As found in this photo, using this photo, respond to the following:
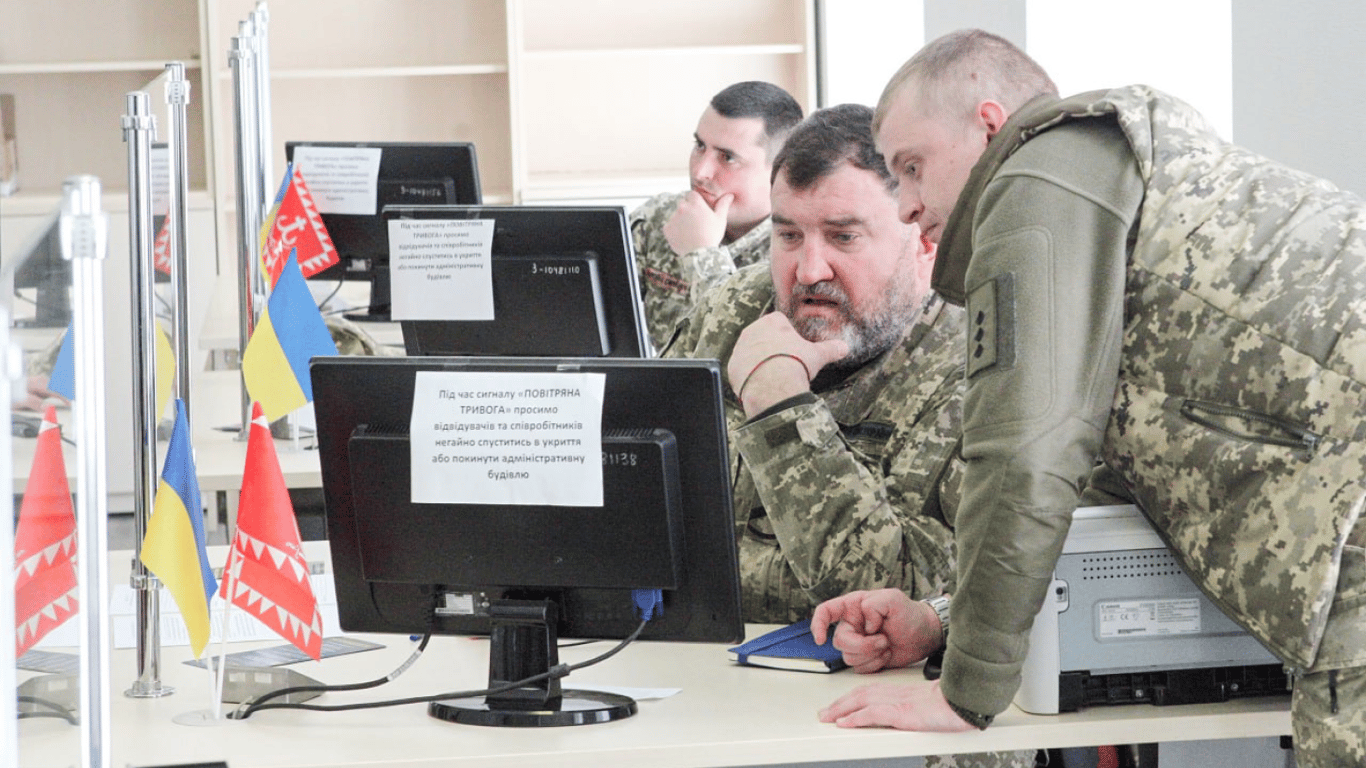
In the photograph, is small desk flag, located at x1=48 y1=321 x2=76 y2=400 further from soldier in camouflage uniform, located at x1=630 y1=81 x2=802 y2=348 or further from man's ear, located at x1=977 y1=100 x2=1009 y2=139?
→ soldier in camouflage uniform, located at x1=630 y1=81 x2=802 y2=348

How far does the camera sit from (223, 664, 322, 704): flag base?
5.24 feet

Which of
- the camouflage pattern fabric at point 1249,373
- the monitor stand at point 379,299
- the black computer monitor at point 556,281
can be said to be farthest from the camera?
the monitor stand at point 379,299

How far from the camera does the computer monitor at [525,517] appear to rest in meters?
1.45

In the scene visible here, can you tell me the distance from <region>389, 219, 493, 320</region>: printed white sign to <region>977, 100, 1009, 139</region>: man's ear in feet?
4.24

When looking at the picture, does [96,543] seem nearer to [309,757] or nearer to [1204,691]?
[309,757]

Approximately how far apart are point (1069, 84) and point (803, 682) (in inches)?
91.3

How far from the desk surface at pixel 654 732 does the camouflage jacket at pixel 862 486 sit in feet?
0.68

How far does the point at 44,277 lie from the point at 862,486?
4.11ft

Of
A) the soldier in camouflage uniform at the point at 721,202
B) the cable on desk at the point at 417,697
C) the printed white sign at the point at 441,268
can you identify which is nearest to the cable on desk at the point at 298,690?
the cable on desk at the point at 417,697

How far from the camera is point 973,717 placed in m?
1.43

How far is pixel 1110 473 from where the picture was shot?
160 centimetres

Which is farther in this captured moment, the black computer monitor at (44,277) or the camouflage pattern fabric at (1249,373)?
the camouflage pattern fabric at (1249,373)

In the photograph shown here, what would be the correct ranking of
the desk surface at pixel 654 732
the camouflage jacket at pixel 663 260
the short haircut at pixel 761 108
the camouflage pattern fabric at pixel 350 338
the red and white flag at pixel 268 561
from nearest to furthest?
the desk surface at pixel 654 732 → the red and white flag at pixel 268 561 → the camouflage pattern fabric at pixel 350 338 → the camouflage jacket at pixel 663 260 → the short haircut at pixel 761 108

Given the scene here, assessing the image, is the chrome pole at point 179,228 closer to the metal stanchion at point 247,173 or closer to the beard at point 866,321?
the beard at point 866,321
